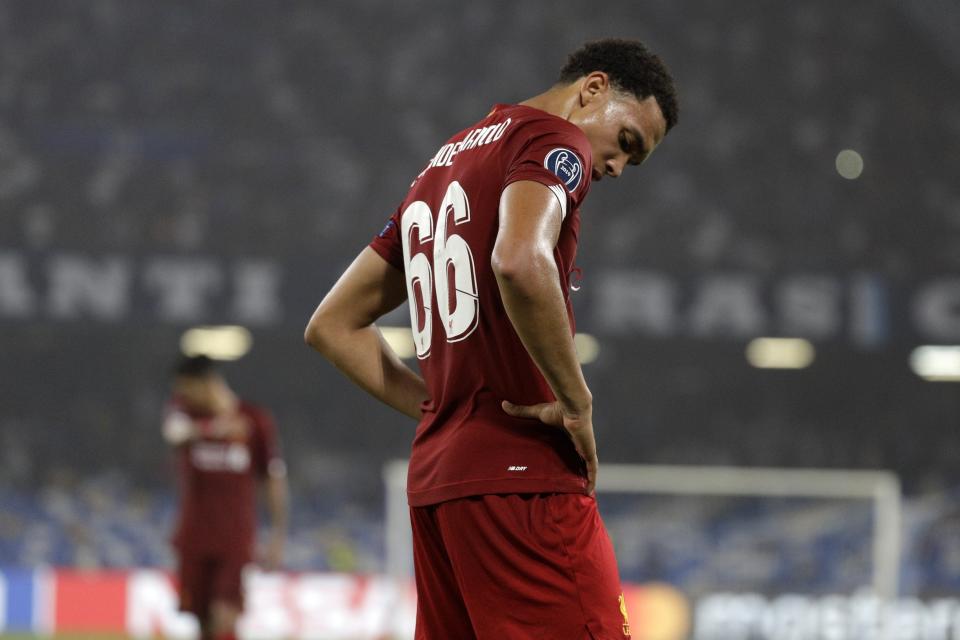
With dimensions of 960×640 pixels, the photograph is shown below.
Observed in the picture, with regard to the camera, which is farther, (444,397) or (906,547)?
(906,547)

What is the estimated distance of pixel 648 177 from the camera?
36.7ft

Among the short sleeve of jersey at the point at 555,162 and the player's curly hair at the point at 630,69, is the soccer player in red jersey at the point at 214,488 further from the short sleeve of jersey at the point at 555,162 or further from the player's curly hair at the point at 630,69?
the short sleeve of jersey at the point at 555,162

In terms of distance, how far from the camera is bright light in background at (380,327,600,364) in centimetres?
1081

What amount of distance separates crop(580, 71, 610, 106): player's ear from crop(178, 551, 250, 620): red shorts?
450cm

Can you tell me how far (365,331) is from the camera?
2191 millimetres

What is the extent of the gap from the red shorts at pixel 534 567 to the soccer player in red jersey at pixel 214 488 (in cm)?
428

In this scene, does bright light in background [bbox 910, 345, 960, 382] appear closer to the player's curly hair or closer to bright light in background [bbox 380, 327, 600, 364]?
bright light in background [bbox 380, 327, 600, 364]

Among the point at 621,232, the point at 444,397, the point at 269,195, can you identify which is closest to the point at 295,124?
the point at 269,195

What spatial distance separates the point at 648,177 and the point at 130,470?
17.3ft

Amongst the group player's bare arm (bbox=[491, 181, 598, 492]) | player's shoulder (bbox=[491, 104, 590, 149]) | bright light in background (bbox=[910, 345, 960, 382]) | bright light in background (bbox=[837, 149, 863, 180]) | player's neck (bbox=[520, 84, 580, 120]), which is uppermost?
bright light in background (bbox=[837, 149, 863, 180])

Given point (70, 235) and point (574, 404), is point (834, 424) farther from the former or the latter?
point (574, 404)

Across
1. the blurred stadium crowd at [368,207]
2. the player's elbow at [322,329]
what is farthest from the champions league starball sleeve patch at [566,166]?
the blurred stadium crowd at [368,207]

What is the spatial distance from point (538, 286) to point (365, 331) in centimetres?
58

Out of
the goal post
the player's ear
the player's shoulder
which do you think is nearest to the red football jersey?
the player's shoulder
